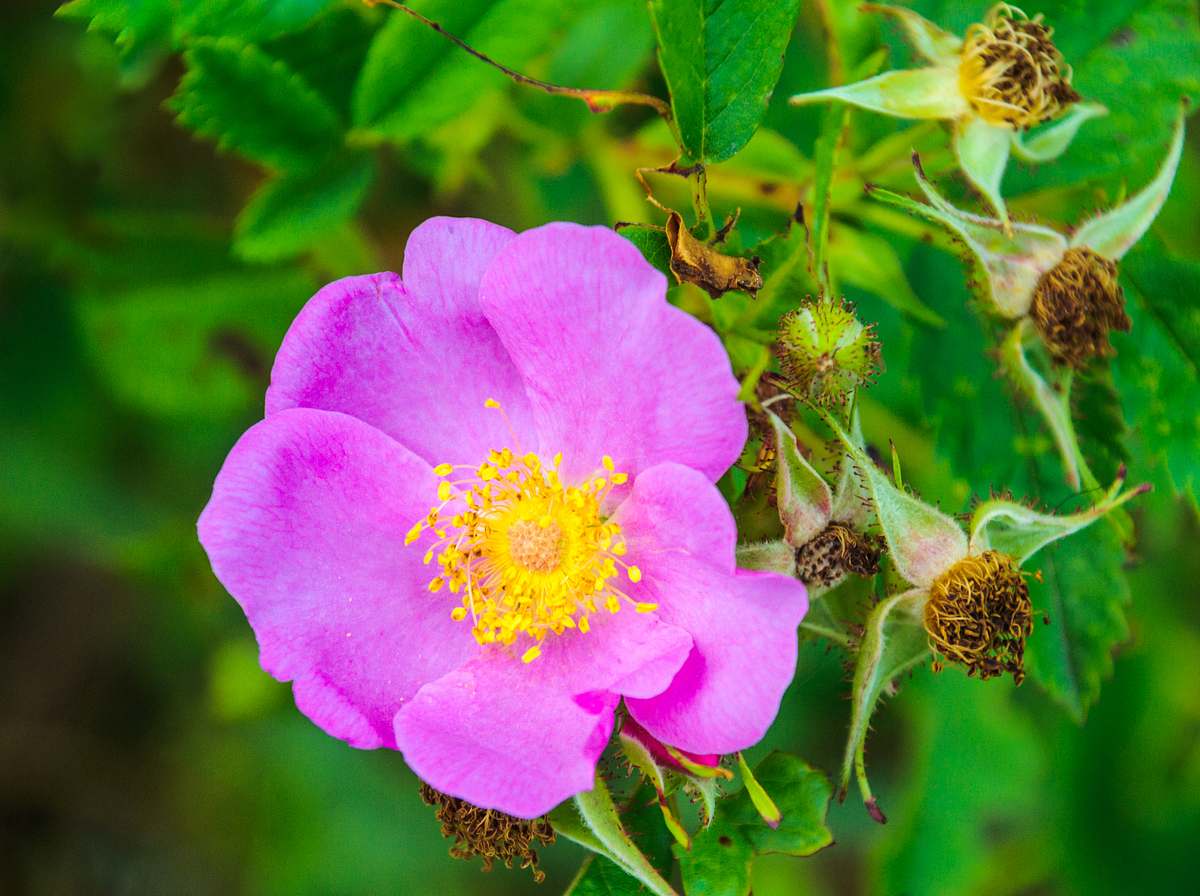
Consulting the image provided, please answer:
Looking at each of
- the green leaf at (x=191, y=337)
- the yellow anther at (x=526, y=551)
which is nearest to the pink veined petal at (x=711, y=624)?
the yellow anther at (x=526, y=551)

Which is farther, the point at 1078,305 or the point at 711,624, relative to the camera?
the point at 1078,305

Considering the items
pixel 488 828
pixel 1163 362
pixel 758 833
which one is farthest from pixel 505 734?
pixel 1163 362

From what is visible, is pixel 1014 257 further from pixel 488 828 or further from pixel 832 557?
pixel 488 828

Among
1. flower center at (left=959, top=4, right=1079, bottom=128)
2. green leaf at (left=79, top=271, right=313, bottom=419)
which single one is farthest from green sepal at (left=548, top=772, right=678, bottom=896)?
green leaf at (left=79, top=271, right=313, bottom=419)

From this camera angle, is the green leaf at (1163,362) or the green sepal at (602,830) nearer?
the green sepal at (602,830)

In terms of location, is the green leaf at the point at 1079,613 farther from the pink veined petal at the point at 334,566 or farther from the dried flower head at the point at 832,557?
the pink veined petal at the point at 334,566

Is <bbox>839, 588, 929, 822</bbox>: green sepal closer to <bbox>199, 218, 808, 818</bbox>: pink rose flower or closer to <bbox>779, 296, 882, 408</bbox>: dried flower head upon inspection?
<bbox>199, 218, 808, 818</bbox>: pink rose flower

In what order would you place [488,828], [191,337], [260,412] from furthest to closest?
[260,412] < [191,337] < [488,828]
